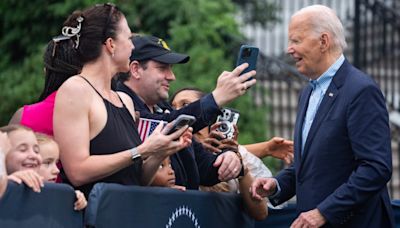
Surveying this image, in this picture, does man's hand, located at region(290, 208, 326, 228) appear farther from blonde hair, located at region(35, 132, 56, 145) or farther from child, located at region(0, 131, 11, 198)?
child, located at region(0, 131, 11, 198)

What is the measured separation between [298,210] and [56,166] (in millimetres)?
1466

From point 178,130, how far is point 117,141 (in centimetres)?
30

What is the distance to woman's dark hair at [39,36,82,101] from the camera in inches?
229

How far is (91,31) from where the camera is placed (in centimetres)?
570

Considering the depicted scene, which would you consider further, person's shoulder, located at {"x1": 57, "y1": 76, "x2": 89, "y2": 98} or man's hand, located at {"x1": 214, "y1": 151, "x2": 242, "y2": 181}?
man's hand, located at {"x1": 214, "y1": 151, "x2": 242, "y2": 181}

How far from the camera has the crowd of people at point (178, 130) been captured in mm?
5395

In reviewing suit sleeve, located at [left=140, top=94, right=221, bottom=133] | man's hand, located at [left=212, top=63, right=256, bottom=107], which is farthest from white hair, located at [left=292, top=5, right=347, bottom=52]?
suit sleeve, located at [left=140, top=94, right=221, bottom=133]

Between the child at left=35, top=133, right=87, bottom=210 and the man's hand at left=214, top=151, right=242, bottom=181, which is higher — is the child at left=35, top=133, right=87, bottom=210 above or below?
above

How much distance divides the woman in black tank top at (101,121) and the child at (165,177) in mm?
209

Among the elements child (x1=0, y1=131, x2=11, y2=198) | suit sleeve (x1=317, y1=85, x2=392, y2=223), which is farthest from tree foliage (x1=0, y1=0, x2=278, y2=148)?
child (x1=0, y1=131, x2=11, y2=198)

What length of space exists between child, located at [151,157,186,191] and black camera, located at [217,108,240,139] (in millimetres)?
541

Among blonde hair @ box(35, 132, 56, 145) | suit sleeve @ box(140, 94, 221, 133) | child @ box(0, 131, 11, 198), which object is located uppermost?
child @ box(0, 131, 11, 198)

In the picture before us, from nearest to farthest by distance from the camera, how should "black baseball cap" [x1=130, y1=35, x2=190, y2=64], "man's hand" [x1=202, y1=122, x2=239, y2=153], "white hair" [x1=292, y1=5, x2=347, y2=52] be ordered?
"white hair" [x1=292, y1=5, x2=347, y2=52]
"black baseball cap" [x1=130, y1=35, x2=190, y2=64]
"man's hand" [x1=202, y1=122, x2=239, y2=153]

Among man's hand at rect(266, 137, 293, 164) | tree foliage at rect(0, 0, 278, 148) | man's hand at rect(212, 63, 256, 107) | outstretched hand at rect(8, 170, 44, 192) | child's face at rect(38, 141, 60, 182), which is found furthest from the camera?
tree foliage at rect(0, 0, 278, 148)
